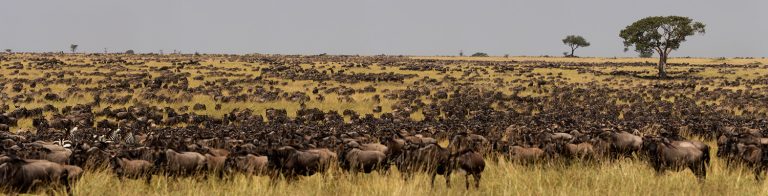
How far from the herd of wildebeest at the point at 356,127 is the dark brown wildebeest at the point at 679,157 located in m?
0.02

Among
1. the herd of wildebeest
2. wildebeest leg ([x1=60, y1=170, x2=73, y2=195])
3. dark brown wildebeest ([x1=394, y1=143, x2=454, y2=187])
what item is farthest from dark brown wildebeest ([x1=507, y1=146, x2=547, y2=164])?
wildebeest leg ([x1=60, y1=170, x2=73, y2=195])

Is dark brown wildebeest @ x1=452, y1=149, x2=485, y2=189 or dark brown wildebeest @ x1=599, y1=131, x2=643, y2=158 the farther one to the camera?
dark brown wildebeest @ x1=599, y1=131, x2=643, y2=158

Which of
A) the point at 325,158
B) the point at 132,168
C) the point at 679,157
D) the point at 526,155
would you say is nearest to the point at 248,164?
the point at 325,158

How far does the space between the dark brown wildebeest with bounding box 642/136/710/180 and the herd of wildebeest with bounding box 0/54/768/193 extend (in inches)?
0.9

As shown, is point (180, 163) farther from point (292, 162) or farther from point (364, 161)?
point (364, 161)

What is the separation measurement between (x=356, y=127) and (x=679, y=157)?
12980 millimetres

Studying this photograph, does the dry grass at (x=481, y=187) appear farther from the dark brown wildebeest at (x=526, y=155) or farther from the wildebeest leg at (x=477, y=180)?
the dark brown wildebeest at (x=526, y=155)

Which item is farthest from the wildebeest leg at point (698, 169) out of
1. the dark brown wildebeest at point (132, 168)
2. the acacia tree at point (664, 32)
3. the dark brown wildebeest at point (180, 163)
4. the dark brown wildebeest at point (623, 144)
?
the acacia tree at point (664, 32)

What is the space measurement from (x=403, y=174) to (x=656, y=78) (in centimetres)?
6532

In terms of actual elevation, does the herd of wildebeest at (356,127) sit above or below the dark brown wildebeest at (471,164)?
below

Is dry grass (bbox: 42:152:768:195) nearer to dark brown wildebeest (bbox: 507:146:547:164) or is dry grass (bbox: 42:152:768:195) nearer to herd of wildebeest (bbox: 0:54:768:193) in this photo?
herd of wildebeest (bbox: 0:54:768:193)

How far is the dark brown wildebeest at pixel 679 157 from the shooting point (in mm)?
9633

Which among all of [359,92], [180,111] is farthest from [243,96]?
[359,92]

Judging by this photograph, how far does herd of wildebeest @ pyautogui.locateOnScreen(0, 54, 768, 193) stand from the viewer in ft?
31.1
